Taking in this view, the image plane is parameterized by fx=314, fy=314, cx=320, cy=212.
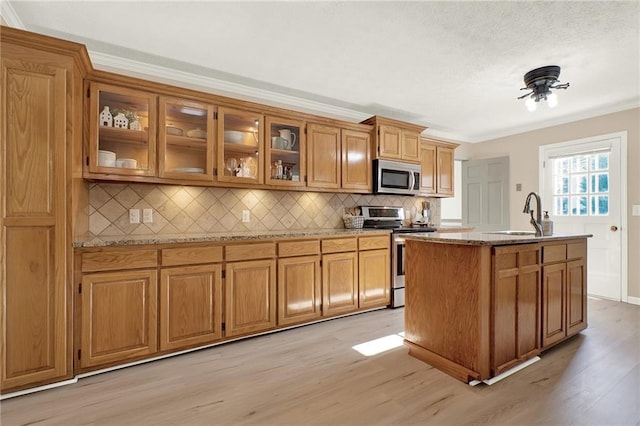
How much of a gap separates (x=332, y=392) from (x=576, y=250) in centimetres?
239

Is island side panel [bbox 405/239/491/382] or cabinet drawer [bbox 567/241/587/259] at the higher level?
cabinet drawer [bbox 567/241/587/259]

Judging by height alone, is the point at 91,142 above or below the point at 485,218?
above

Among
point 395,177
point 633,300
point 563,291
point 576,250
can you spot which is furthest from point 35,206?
point 633,300

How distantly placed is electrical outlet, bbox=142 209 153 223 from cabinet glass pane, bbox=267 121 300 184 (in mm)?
1112

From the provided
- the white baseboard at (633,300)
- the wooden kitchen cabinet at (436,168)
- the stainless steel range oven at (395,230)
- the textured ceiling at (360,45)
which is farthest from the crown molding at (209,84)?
the white baseboard at (633,300)

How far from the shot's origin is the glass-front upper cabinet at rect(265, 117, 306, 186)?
3.14 m

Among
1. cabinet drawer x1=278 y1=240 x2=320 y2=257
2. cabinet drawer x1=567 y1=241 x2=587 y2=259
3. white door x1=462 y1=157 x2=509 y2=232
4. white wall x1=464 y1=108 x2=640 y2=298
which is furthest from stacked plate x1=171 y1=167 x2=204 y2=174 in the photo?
white door x1=462 y1=157 x2=509 y2=232

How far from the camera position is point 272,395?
A: 192cm

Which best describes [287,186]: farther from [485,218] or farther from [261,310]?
[485,218]

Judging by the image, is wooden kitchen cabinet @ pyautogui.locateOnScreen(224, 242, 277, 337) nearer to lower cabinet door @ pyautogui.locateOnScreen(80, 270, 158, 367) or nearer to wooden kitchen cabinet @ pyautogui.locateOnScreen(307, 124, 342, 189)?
lower cabinet door @ pyautogui.locateOnScreen(80, 270, 158, 367)

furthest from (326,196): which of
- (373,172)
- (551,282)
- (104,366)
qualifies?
(104,366)

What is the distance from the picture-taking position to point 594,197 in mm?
4141

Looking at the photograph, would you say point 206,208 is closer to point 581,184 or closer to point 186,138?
point 186,138

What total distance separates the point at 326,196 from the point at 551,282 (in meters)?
2.36
